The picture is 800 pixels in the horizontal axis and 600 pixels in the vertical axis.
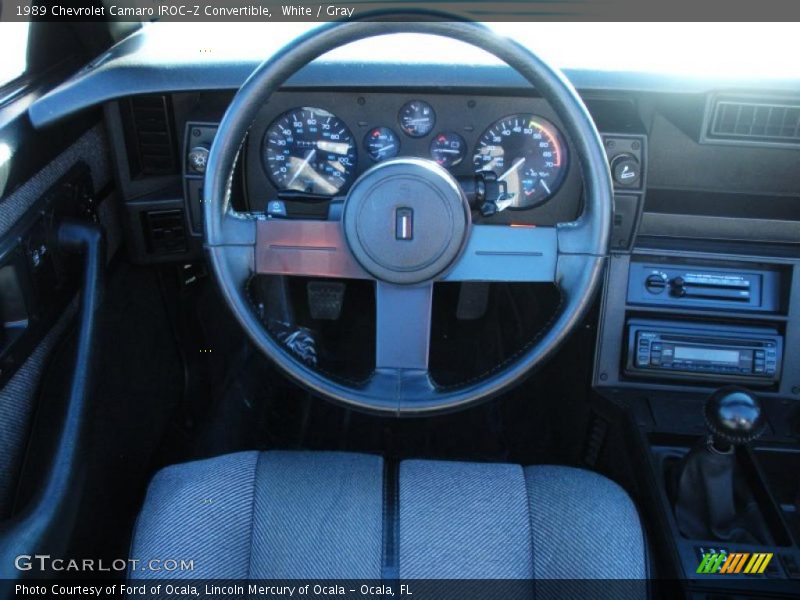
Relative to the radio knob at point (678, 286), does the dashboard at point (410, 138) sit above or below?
above

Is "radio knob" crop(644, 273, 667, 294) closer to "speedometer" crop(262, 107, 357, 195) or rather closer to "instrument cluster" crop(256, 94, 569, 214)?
"instrument cluster" crop(256, 94, 569, 214)

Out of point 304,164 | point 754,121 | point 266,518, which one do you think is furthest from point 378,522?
point 754,121

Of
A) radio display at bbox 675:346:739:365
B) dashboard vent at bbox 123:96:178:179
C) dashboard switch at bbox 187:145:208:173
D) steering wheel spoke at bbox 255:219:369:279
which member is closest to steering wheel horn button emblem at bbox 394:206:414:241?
steering wheel spoke at bbox 255:219:369:279

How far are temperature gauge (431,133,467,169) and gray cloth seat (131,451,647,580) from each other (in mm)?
806

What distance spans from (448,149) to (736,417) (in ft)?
3.08

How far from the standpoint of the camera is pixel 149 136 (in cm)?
205

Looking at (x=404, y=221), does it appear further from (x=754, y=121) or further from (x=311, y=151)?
(x=754, y=121)

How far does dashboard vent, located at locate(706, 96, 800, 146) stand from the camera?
1.86 m

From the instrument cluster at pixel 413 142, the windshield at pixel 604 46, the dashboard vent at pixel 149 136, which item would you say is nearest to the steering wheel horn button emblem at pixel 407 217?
the windshield at pixel 604 46

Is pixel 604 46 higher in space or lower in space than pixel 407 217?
higher

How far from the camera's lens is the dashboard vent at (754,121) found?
186 centimetres

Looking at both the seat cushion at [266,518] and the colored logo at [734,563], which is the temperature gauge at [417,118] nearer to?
the seat cushion at [266,518]

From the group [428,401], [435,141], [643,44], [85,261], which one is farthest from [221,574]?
[643,44]

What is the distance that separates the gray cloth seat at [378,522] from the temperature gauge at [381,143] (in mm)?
799
